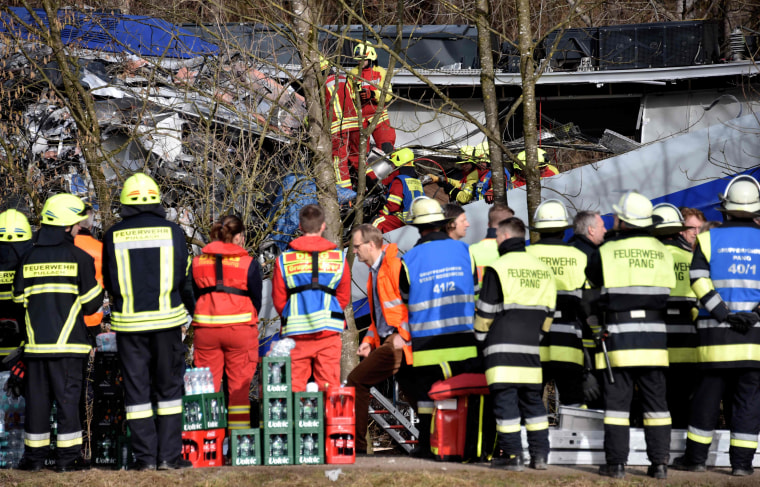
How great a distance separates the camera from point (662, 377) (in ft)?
21.1

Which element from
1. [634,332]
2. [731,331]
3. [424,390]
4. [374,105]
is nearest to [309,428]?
[424,390]

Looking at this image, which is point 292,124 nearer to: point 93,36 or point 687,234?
point 93,36

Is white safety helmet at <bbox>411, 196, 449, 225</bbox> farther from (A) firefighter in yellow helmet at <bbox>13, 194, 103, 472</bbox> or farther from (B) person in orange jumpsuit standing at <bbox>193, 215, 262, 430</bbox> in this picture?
(A) firefighter in yellow helmet at <bbox>13, 194, 103, 472</bbox>

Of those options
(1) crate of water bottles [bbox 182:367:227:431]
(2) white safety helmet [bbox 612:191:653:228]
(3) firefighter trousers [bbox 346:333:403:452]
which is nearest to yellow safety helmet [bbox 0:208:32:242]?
(1) crate of water bottles [bbox 182:367:227:431]

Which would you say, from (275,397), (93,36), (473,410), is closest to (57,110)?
(93,36)

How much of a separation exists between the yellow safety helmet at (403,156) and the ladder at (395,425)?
3.33 m

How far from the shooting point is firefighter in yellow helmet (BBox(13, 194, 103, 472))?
6.69 meters

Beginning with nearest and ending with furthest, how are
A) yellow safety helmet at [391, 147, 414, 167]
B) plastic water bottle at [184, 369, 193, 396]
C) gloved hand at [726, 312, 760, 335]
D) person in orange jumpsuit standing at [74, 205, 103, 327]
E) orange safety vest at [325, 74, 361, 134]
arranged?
gloved hand at [726, 312, 760, 335], plastic water bottle at [184, 369, 193, 396], person in orange jumpsuit standing at [74, 205, 103, 327], yellow safety helmet at [391, 147, 414, 167], orange safety vest at [325, 74, 361, 134]

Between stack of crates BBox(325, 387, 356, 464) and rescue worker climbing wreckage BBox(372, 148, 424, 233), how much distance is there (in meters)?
4.84

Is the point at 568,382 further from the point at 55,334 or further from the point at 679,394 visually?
the point at 55,334

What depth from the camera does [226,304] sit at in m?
7.53

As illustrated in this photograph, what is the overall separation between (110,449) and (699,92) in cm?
1076

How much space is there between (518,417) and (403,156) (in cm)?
601

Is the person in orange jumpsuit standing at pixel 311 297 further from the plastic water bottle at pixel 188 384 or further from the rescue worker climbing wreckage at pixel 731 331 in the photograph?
the rescue worker climbing wreckage at pixel 731 331
